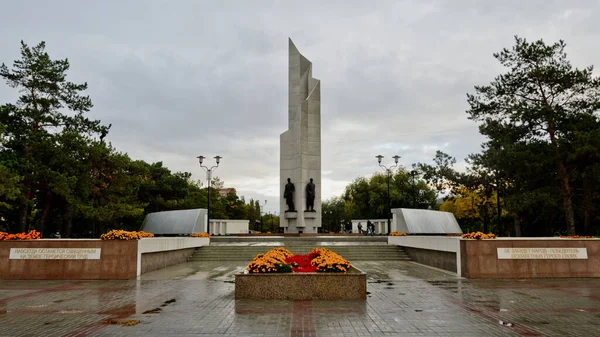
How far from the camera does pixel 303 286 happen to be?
9.80m

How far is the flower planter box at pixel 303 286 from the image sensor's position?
9789 mm

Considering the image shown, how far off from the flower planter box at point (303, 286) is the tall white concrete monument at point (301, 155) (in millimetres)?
22501

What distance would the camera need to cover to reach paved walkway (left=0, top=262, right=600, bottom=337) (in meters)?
7.02

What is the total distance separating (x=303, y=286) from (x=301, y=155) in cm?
2333

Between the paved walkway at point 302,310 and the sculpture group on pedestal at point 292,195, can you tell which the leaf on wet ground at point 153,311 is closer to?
the paved walkway at point 302,310

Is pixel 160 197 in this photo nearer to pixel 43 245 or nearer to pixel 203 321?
pixel 43 245

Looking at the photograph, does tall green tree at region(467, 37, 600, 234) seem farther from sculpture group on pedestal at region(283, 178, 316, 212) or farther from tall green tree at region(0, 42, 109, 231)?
tall green tree at region(0, 42, 109, 231)

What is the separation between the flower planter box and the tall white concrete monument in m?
22.5

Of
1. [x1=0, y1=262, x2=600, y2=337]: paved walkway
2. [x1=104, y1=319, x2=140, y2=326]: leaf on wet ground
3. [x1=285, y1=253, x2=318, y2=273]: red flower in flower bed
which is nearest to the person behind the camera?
[x1=0, y1=262, x2=600, y2=337]: paved walkway

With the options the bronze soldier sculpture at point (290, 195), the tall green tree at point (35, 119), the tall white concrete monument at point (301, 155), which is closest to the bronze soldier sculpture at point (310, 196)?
the tall white concrete monument at point (301, 155)

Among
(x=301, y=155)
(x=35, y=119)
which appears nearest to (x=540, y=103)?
(x=301, y=155)

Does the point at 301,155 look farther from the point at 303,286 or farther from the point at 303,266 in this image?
the point at 303,286

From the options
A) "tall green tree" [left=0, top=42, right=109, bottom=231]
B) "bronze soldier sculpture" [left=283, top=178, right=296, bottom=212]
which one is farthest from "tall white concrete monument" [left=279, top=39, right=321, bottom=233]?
"tall green tree" [left=0, top=42, right=109, bottom=231]

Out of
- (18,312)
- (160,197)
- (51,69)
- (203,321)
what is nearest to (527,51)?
(203,321)
